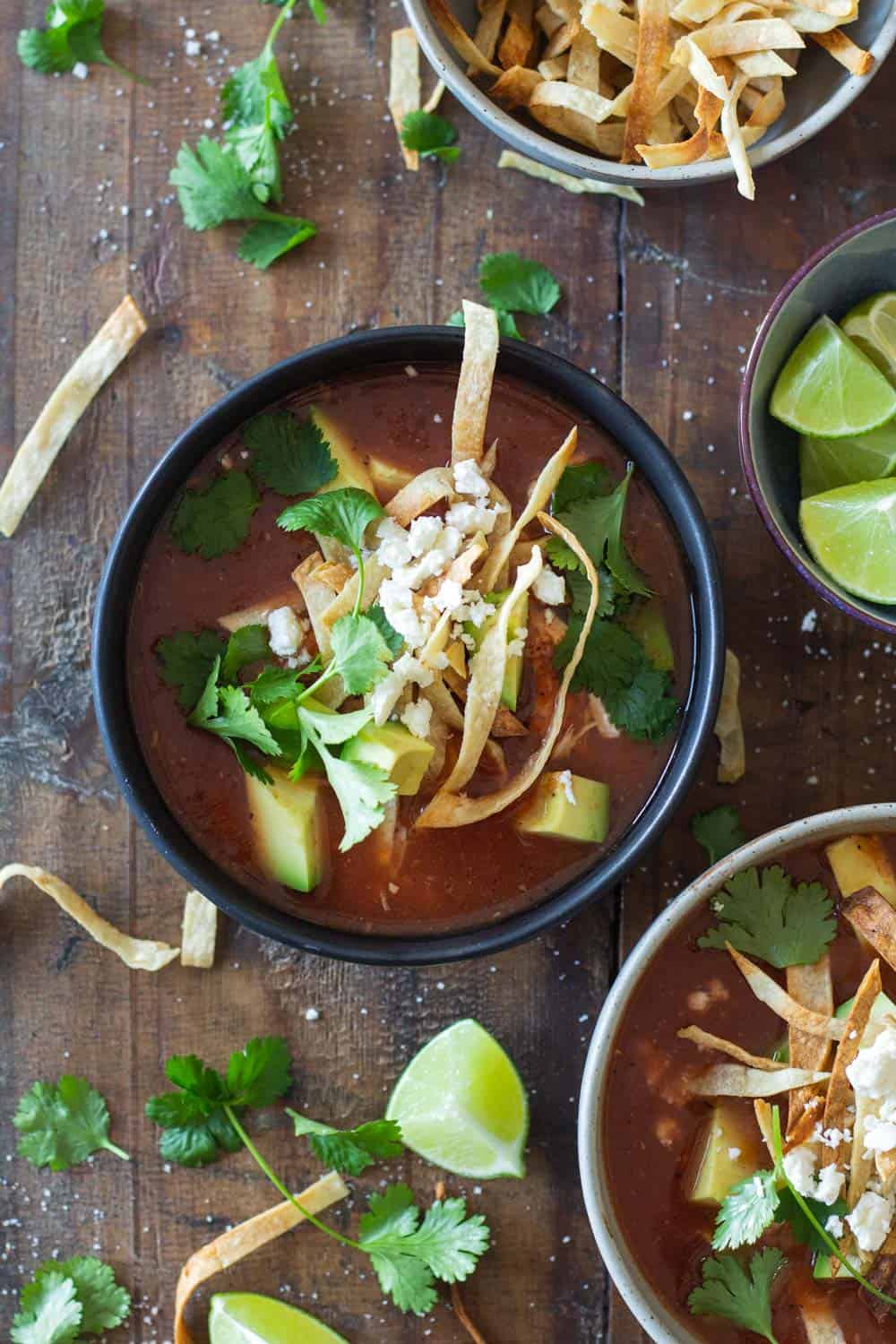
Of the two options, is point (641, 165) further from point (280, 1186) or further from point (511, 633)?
point (280, 1186)

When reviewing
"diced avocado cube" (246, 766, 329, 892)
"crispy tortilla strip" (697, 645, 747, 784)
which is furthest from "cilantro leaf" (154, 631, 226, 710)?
"crispy tortilla strip" (697, 645, 747, 784)

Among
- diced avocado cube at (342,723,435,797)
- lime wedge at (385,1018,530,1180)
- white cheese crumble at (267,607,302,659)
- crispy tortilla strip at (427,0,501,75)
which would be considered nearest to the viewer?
diced avocado cube at (342,723,435,797)

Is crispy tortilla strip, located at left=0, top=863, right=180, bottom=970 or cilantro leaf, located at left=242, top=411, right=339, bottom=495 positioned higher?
cilantro leaf, located at left=242, top=411, right=339, bottom=495

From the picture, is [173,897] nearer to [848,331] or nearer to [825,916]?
Result: [825,916]

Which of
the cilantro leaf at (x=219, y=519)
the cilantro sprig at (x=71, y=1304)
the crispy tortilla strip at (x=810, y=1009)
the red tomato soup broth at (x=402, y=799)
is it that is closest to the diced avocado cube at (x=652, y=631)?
the red tomato soup broth at (x=402, y=799)

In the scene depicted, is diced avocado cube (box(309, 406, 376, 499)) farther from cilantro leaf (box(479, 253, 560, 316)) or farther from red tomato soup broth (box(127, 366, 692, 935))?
cilantro leaf (box(479, 253, 560, 316))

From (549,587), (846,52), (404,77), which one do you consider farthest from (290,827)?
(846,52)
